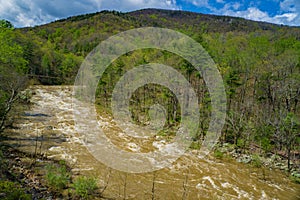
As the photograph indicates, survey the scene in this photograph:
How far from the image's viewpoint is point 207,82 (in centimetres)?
2397

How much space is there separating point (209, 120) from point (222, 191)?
10.2 metres

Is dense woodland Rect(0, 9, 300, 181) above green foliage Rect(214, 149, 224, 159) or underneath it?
above

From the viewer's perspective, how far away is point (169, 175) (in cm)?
1483

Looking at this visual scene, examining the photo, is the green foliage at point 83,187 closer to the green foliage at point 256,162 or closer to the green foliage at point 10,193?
the green foliage at point 10,193

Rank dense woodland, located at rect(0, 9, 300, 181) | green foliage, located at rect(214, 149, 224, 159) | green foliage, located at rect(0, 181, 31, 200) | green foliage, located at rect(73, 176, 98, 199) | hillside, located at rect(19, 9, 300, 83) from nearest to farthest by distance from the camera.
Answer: green foliage, located at rect(0, 181, 31, 200) → green foliage, located at rect(73, 176, 98, 199) → green foliage, located at rect(214, 149, 224, 159) → dense woodland, located at rect(0, 9, 300, 181) → hillside, located at rect(19, 9, 300, 83)

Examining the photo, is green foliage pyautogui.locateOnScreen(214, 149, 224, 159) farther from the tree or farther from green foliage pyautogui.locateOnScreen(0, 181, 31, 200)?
the tree

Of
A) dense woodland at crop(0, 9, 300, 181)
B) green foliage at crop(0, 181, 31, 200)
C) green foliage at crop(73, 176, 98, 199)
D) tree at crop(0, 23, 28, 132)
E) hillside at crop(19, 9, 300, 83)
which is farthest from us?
hillside at crop(19, 9, 300, 83)

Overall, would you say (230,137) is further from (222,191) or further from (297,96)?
(222,191)

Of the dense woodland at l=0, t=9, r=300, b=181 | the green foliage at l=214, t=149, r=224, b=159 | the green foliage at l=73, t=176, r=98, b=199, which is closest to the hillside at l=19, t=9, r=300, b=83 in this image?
the dense woodland at l=0, t=9, r=300, b=181

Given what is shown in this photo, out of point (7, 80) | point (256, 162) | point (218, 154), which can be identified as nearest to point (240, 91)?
point (218, 154)

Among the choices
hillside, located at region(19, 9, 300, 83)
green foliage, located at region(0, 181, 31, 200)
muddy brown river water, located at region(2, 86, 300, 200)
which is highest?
hillside, located at region(19, 9, 300, 83)

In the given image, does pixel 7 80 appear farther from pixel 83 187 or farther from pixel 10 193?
pixel 10 193

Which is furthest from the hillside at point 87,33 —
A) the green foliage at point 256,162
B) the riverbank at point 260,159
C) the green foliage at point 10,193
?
the green foliage at point 10,193

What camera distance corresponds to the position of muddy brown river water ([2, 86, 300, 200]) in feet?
42.2
